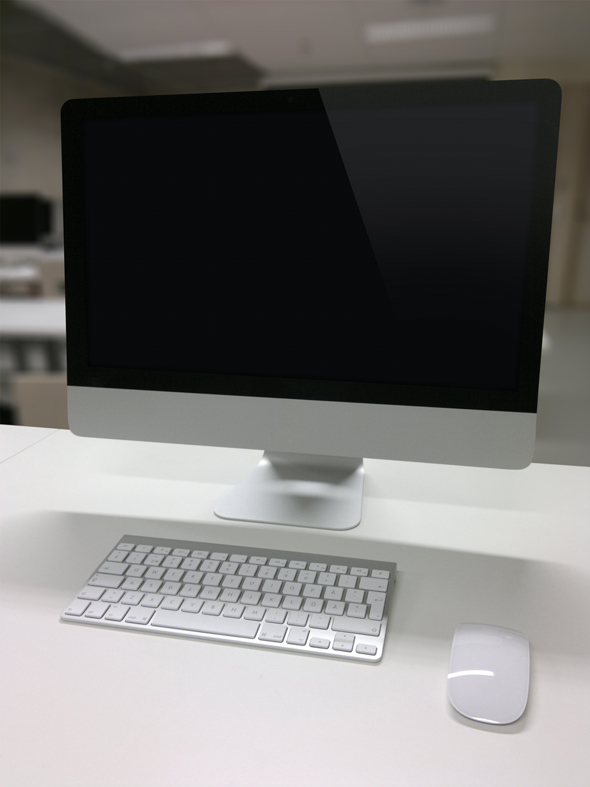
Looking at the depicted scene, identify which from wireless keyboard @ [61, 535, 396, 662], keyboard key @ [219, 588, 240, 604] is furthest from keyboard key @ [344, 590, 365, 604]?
keyboard key @ [219, 588, 240, 604]

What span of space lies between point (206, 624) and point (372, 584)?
0.55 ft

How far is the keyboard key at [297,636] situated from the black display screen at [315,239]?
0.29 m

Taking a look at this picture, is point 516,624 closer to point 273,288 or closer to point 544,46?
point 273,288

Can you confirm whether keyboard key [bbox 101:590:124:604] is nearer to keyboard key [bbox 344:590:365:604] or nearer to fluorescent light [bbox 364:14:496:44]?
keyboard key [bbox 344:590:365:604]

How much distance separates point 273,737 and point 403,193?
55 centimetres

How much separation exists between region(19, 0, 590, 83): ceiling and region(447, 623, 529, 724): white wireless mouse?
4.89 m

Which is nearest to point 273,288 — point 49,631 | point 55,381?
point 49,631

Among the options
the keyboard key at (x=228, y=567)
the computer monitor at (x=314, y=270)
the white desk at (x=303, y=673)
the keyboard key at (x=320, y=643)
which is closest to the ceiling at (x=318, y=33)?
the computer monitor at (x=314, y=270)

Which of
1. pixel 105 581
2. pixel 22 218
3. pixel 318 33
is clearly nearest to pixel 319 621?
pixel 105 581

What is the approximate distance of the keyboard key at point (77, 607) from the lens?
1.91 ft

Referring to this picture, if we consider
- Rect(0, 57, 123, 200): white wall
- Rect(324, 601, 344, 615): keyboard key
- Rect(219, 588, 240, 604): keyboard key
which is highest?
Rect(0, 57, 123, 200): white wall

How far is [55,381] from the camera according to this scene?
1.38m

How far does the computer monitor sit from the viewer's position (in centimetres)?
66

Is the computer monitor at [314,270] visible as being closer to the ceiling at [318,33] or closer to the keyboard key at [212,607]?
the keyboard key at [212,607]
